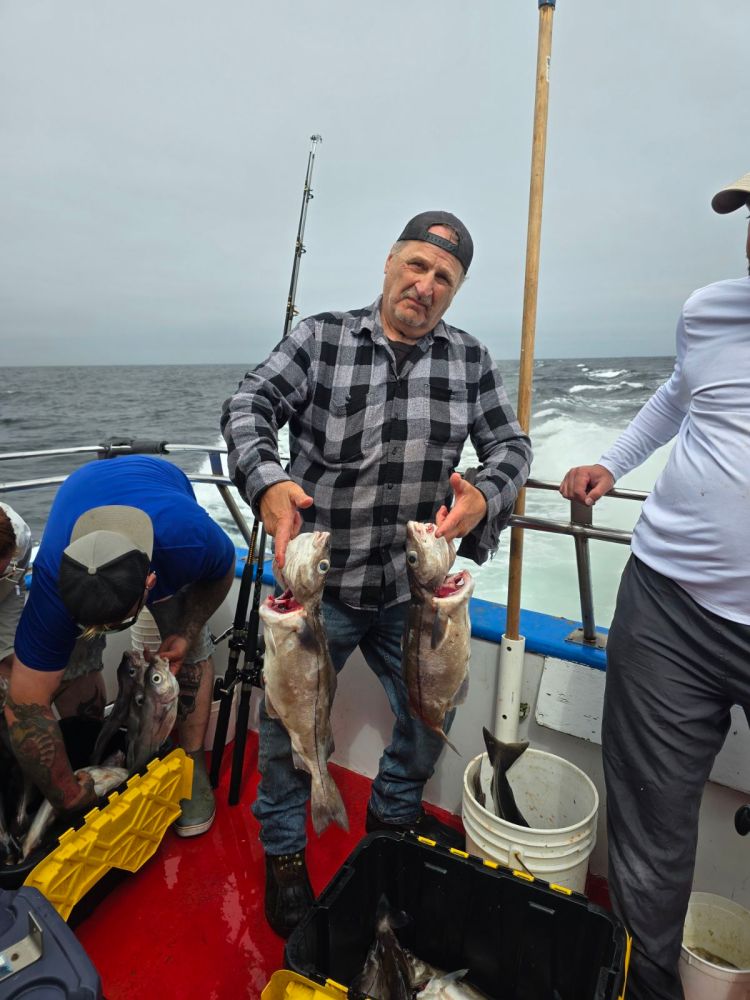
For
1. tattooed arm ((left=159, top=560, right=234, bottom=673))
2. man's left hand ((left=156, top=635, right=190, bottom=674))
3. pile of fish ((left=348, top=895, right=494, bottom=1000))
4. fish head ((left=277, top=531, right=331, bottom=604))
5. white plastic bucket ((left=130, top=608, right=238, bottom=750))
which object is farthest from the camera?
white plastic bucket ((left=130, top=608, right=238, bottom=750))

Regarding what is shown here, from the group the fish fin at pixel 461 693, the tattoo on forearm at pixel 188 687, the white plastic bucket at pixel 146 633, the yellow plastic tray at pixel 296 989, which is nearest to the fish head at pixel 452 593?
the fish fin at pixel 461 693

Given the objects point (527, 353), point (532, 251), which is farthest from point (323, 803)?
point (532, 251)

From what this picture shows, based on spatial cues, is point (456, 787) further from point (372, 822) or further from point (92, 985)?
point (92, 985)

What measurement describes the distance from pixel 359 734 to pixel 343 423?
74.6 inches

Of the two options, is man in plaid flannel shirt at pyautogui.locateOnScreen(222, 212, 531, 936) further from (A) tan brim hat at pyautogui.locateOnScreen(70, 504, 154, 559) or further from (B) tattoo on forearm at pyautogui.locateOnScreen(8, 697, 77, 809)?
(B) tattoo on forearm at pyautogui.locateOnScreen(8, 697, 77, 809)

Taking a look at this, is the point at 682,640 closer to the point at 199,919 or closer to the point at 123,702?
the point at 199,919

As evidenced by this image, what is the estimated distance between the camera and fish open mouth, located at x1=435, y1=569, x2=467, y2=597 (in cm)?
178

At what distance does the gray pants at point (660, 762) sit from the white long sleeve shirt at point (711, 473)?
10 cm

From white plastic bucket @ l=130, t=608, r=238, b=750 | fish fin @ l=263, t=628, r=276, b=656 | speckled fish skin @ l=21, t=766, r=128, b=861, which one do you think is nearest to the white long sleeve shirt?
fish fin @ l=263, t=628, r=276, b=656

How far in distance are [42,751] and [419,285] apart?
7.10 ft

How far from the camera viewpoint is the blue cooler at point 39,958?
1396mm

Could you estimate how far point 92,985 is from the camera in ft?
4.63

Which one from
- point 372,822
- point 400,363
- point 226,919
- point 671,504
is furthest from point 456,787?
point 400,363

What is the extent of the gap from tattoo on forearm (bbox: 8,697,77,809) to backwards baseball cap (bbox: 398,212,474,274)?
7.01 feet
